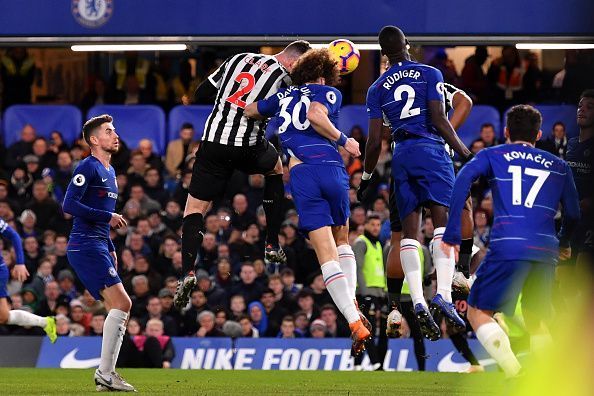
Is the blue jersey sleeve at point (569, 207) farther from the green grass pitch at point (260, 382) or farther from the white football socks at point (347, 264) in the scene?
the white football socks at point (347, 264)

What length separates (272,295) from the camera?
18.6m

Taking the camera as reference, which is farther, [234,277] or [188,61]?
[188,61]

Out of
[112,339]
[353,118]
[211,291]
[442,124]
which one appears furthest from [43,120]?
[442,124]

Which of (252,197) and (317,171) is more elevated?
(317,171)

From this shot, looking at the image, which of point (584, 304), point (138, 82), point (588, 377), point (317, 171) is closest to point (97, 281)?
point (317, 171)

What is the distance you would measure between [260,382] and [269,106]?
3.06 metres

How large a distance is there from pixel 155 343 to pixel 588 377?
7336mm

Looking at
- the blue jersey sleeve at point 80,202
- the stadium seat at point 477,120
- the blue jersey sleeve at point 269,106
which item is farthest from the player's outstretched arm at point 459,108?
the stadium seat at point 477,120

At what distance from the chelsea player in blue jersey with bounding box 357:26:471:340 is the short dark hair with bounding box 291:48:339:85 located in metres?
0.43

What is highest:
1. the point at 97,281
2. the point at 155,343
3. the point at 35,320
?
the point at 97,281

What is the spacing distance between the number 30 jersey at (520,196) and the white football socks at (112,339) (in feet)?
12.5

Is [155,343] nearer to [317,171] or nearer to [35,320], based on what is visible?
[35,320]

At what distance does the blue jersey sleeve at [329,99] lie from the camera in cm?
1195

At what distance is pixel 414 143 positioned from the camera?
12.1 metres
